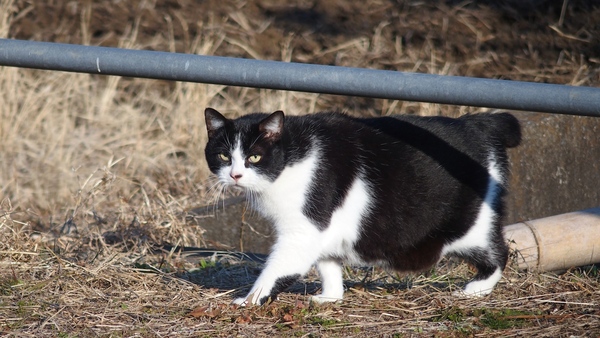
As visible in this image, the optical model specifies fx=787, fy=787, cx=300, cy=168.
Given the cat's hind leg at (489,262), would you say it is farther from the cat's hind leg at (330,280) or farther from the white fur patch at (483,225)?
the cat's hind leg at (330,280)

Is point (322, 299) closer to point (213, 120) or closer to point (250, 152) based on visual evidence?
point (250, 152)

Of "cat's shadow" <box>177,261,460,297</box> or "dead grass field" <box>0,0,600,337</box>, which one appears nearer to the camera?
"dead grass field" <box>0,0,600,337</box>

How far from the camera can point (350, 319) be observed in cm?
312

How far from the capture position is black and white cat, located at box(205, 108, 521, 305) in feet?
11.0

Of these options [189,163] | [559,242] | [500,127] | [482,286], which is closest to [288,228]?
[482,286]

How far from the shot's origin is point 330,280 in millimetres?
3537

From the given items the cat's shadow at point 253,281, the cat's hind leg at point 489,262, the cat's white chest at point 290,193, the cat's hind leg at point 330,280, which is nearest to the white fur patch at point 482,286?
the cat's hind leg at point 489,262

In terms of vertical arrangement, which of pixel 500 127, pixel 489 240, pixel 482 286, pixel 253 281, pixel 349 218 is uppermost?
pixel 500 127

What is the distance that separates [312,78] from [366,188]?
982mm

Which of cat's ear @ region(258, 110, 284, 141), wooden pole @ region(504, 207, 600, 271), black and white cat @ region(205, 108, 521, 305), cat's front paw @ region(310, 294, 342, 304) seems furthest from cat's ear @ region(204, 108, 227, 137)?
wooden pole @ region(504, 207, 600, 271)

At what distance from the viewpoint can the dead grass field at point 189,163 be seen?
311 centimetres

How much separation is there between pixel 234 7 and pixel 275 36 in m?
0.72

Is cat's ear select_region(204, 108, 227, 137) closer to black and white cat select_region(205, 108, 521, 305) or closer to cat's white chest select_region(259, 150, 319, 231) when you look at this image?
black and white cat select_region(205, 108, 521, 305)

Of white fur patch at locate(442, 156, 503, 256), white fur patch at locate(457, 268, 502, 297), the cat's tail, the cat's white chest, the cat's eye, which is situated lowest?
white fur patch at locate(457, 268, 502, 297)
